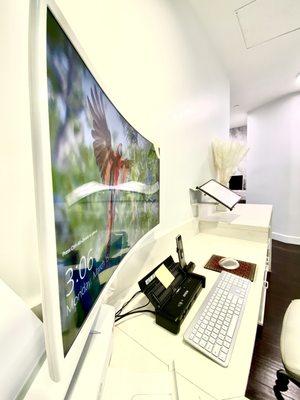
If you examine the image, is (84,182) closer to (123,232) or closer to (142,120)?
(123,232)

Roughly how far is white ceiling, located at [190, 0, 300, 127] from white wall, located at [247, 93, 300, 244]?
59 cm

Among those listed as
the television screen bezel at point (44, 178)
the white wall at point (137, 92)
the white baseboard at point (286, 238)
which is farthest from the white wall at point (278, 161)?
the television screen bezel at point (44, 178)

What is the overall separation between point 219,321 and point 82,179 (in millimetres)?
641

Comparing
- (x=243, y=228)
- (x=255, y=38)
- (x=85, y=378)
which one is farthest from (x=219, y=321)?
(x=255, y=38)

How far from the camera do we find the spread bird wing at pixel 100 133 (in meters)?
0.40

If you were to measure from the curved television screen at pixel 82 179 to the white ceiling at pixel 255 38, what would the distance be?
1800 millimetres

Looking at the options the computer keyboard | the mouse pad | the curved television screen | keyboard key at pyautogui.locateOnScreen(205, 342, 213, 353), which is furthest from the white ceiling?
keyboard key at pyautogui.locateOnScreen(205, 342, 213, 353)

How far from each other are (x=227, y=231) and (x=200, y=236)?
0.22 meters

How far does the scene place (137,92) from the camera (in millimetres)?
971

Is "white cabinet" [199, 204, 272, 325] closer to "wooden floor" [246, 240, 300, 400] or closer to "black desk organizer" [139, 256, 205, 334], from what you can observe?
"wooden floor" [246, 240, 300, 400]

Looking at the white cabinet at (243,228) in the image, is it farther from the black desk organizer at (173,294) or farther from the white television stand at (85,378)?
the white television stand at (85,378)

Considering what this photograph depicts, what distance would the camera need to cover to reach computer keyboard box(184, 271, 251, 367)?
0.54m

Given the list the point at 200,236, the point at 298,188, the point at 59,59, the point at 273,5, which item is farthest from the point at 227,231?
the point at 298,188

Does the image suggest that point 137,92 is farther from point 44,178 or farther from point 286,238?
point 286,238
